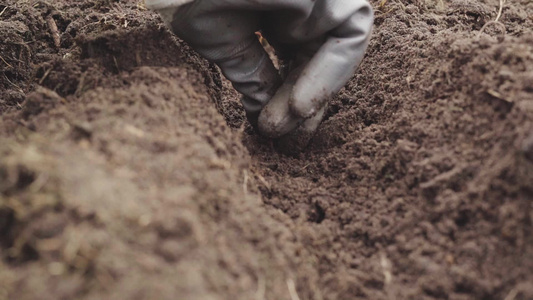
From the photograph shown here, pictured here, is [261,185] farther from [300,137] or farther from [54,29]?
[54,29]

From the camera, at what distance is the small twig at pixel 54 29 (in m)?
1.94

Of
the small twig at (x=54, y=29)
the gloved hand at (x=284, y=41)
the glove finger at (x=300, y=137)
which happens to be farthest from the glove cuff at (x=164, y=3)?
the small twig at (x=54, y=29)

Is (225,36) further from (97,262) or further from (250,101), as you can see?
(97,262)

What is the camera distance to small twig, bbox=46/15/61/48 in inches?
76.4

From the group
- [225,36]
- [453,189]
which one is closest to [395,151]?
[453,189]

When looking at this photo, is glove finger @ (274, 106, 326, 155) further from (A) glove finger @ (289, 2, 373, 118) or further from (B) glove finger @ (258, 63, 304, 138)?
(A) glove finger @ (289, 2, 373, 118)

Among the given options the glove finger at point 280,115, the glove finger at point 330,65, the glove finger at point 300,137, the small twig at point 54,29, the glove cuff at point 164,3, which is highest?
the glove cuff at point 164,3

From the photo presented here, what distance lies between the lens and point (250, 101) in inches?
63.1

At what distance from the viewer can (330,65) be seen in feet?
4.53

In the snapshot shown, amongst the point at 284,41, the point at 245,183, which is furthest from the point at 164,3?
the point at 245,183

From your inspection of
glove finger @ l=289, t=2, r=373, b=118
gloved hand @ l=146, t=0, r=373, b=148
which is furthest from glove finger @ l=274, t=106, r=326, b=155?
glove finger @ l=289, t=2, r=373, b=118

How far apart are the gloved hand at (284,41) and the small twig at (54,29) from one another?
83cm

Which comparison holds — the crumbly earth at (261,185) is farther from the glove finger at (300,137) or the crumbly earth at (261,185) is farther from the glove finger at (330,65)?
the glove finger at (330,65)

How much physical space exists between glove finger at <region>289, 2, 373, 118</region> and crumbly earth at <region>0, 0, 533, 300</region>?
0.22 m
